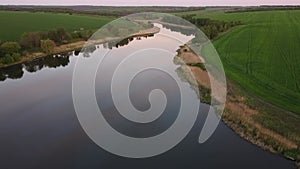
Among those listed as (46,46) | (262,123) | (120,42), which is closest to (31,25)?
(120,42)

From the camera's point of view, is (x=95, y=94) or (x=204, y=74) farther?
(x=204, y=74)

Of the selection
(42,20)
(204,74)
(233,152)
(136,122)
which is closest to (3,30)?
(42,20)

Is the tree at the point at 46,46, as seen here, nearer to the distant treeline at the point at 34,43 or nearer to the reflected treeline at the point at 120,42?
the distant treeline at the point at 34,43

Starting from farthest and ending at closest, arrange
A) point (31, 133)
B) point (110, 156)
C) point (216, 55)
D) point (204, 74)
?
point (216, 55) → point (204, 74) → point (31, 133) → point (110, 156)

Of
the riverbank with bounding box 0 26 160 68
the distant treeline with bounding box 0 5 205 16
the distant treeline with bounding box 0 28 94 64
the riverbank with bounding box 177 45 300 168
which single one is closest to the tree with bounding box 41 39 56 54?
the distant treeline with bounding box 0 28 94 64

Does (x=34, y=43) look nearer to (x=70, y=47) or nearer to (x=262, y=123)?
(x=70, y=47)

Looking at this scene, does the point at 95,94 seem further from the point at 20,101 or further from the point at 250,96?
the point at 250,96

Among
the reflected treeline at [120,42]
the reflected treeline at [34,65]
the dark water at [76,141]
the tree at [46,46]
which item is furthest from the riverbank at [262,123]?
the reflected treeline at [120,42]
